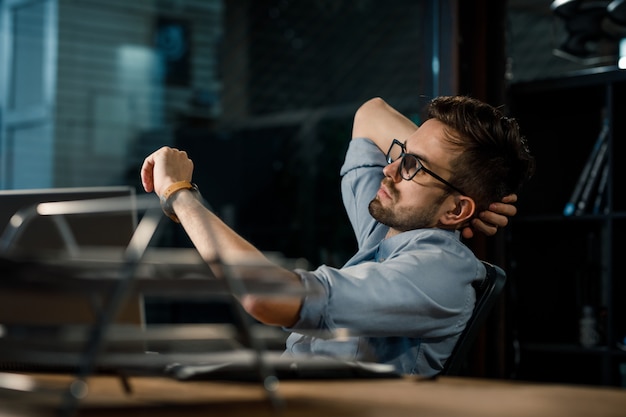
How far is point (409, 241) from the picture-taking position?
5.48ft

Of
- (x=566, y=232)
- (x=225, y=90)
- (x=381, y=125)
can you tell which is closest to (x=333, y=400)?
(x=381, y=125)

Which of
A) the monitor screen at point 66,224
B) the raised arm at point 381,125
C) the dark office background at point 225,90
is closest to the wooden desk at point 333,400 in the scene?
the monitor screen at point 66,224

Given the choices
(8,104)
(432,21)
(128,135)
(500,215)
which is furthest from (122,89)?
(500,215)

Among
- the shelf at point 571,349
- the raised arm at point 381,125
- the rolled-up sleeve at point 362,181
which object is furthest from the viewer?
the shelf at point 571,349

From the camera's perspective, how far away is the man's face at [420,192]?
1.78 m

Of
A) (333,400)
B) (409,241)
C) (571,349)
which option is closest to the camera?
(333,400)

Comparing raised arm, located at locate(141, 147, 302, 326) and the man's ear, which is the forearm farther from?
the man's ear

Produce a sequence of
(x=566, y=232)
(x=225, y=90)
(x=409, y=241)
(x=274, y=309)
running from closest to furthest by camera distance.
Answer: (x=274, y=309) → (x=409, y=241) → (x=566, y=232) → (x=225, y=90)

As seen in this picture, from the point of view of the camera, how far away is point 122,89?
6.45 m

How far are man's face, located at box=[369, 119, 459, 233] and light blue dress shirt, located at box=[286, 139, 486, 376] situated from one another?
2.9 inches

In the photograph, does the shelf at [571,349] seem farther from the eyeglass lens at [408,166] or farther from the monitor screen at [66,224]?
the monitor screen at [66,224]

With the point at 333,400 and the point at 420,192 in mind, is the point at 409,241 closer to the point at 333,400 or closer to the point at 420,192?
the point at 420,192

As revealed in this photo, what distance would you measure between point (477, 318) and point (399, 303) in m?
0.19

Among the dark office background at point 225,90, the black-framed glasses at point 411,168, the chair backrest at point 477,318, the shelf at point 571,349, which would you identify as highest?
the dark office background at point 225,90
